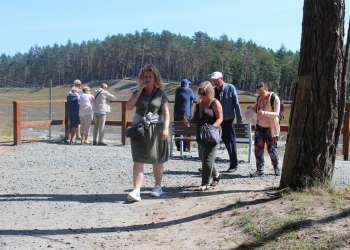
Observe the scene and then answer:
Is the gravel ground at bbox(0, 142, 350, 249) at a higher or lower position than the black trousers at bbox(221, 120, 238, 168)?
lower

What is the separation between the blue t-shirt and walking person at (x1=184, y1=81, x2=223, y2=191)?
16.7 feet

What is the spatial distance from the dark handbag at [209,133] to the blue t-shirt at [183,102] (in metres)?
5.38

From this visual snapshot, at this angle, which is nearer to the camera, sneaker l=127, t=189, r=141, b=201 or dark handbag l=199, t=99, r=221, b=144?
sneaker l=127, t=189, r=141, b=201

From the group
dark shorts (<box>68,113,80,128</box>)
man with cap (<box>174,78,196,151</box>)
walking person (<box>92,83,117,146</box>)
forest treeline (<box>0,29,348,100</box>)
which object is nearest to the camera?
man with cap (<box>174,78,196,151</box>)

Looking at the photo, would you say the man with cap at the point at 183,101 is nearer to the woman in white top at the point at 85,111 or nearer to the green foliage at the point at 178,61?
the woman in white top at the point at 85,111

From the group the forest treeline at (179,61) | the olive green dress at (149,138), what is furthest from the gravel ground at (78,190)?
the forest treeline at (179,61)

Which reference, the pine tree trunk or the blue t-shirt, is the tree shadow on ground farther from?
the blue t-shirt

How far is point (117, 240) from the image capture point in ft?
18.4

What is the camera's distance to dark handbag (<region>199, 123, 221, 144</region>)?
24.7ft

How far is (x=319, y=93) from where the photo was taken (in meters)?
5.93

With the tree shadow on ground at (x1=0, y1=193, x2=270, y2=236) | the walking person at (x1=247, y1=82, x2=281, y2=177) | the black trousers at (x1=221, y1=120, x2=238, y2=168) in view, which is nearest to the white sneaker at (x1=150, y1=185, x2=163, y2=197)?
the tree shadow on ground at (x1=0, y1=193, x2=270, y2=236)

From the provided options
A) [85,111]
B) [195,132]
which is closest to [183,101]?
[195,132]

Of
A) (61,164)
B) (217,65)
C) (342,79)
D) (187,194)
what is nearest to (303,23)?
(342,79)

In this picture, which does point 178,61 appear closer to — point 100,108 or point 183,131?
point 100,108
